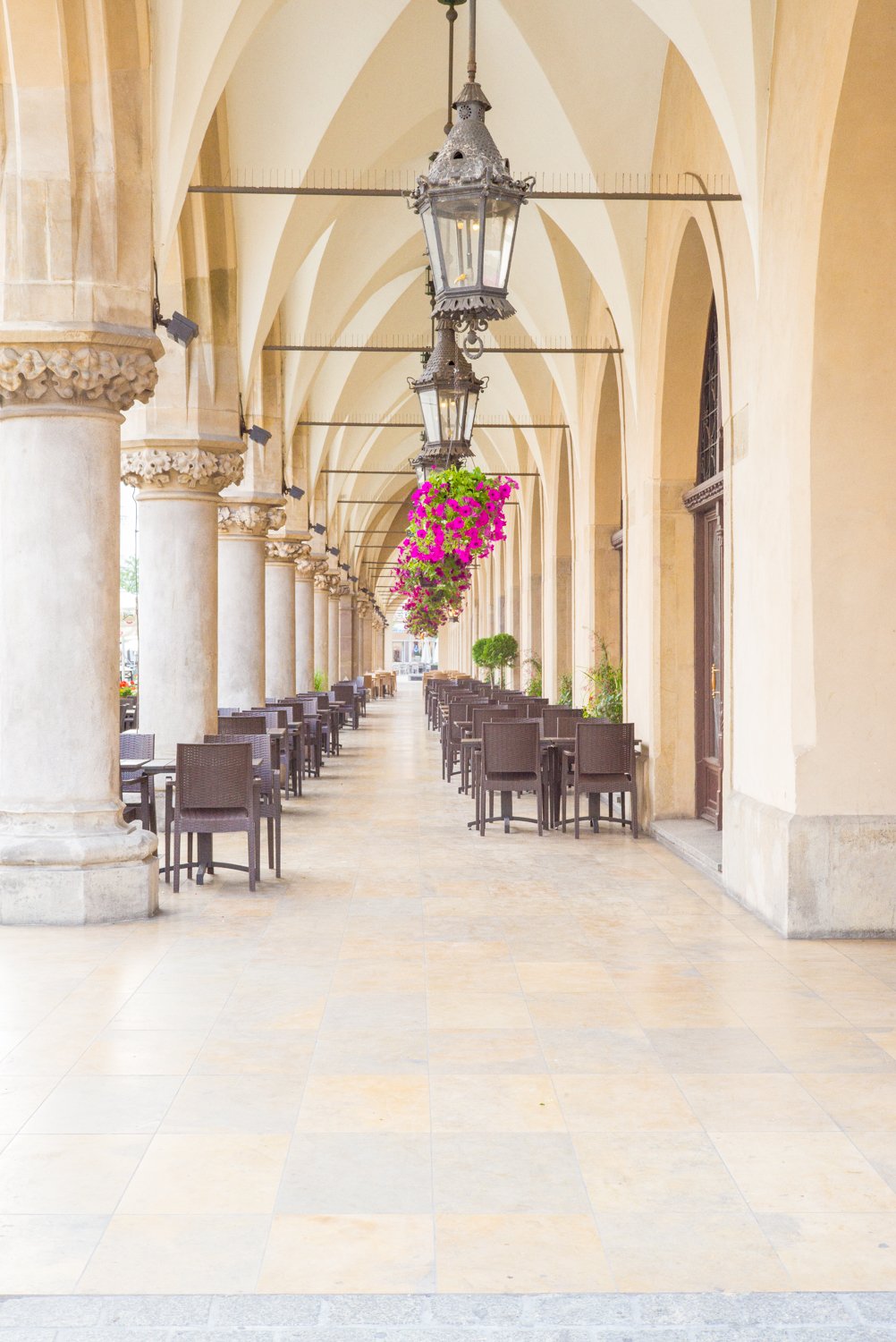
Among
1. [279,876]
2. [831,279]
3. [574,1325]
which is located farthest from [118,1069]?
[831,279]

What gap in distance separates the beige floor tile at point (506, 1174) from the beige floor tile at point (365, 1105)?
0.18 meters

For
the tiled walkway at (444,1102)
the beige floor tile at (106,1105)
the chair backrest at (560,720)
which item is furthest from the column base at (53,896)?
the chair backrest at (560,720)

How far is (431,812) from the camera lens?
38.8ft

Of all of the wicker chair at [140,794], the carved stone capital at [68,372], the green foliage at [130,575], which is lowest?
the wicker chair at [140,794]

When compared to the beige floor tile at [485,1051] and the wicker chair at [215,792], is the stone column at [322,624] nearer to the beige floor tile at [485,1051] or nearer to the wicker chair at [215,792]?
the wicker chair at [215,792]

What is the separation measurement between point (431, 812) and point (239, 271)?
523cm

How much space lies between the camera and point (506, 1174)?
11.4 feet

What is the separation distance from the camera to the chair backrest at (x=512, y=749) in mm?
10070

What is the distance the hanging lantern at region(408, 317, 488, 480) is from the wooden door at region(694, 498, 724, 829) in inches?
80.1

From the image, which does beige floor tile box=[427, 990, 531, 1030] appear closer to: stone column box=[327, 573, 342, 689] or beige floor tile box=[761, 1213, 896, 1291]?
beige floor tile box=[761, 1213, 896, 1291]

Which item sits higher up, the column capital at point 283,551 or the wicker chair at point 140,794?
the column capital at point 283,551

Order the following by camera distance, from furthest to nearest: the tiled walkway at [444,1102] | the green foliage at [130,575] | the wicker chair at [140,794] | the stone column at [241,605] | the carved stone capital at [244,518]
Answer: the green foliage at [130,575]
the carved stone capital at [244,518]
the stone column at [241,605]
the wicker chair at [140,794]
the tiled walkway at [444,1102]

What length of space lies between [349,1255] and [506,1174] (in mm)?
616

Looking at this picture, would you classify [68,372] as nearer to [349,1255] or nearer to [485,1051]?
[485,1051]
